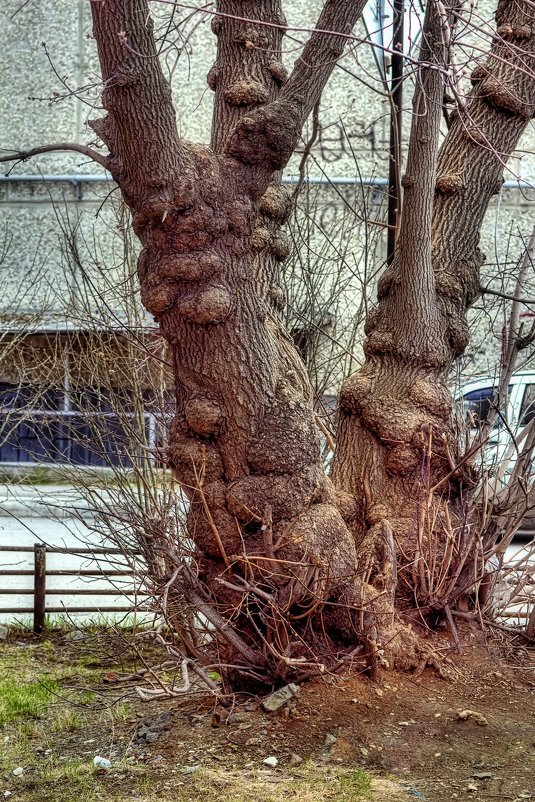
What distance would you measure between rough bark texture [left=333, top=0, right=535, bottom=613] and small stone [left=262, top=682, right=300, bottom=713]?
40.4 inches

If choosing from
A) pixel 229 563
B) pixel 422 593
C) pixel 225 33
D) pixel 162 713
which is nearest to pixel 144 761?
pixel 162 713

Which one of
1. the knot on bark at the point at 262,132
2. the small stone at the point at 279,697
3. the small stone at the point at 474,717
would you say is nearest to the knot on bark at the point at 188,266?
the knot on bark at the point at 262,132

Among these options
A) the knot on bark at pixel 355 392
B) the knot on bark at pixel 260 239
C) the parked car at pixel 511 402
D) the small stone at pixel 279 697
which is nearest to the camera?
the small stone at pixel 279 697

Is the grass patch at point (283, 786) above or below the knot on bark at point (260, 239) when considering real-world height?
below

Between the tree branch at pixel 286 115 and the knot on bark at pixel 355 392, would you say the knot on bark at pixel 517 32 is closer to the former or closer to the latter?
the tree branch at pixel 286 115

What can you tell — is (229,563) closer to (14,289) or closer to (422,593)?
(422,593)

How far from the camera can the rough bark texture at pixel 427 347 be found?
547cm

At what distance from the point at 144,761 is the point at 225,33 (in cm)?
411

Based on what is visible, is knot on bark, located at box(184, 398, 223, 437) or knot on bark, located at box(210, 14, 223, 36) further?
knot on bark, located at box(210, 14, 223, 36)

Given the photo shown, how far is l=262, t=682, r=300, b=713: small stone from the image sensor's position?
4711 mm

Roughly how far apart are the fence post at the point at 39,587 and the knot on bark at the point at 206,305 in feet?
13.4

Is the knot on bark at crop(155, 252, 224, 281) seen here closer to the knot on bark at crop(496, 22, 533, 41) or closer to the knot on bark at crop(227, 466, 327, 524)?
the knot on bark at crop(227, 466, 327, 524)

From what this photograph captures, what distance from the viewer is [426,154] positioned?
17.7ft

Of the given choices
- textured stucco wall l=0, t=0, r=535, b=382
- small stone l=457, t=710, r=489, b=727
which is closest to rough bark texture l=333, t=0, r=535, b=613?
small stone l=457, t=710, r=489, b=727
